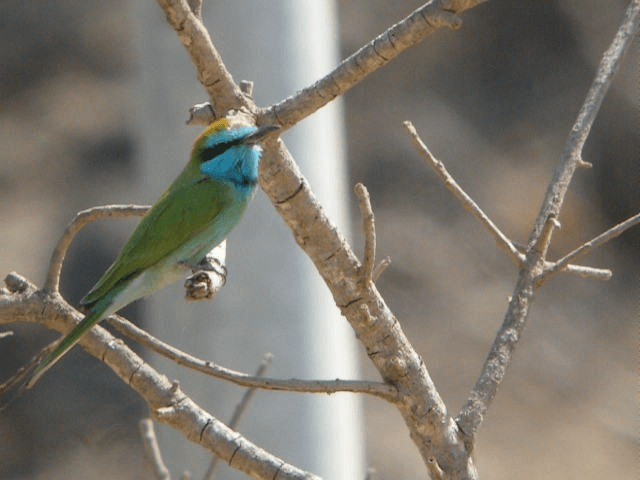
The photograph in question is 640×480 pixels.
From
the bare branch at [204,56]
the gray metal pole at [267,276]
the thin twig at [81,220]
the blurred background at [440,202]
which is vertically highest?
the bare branch at [204,56]

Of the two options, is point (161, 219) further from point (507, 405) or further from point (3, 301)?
point (507, 405)

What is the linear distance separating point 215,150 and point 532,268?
602 millimetres

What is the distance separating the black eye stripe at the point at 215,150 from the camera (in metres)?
1.66

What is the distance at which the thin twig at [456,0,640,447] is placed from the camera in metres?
1.24

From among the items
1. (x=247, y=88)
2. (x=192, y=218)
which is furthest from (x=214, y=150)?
(x=247, y=88)

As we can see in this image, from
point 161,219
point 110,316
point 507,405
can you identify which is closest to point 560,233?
point 507,405

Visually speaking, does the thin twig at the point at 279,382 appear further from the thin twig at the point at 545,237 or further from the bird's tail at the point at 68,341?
the thin twig at the point at 545,237

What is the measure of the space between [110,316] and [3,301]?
13 cm

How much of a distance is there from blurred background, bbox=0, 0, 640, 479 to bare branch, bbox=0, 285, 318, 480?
12.1 ft

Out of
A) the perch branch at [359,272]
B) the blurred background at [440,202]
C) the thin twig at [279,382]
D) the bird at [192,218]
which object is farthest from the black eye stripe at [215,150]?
the blurred background at [440,202]

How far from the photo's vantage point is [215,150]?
1.74 m

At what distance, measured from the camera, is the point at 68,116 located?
21.1 feet

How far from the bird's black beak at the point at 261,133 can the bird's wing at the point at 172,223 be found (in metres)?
0.39

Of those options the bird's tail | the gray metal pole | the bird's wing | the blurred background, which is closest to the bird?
the bird's wing
